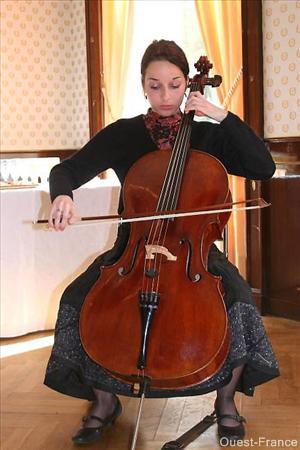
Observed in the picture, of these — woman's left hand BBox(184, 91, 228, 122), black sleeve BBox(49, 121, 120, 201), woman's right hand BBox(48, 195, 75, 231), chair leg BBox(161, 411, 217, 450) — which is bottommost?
chair leg BBox(161, 411, 217, 450)

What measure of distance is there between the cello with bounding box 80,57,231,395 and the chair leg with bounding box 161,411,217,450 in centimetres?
34

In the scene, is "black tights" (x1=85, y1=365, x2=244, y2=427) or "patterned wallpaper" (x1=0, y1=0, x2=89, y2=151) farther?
"patterned wallpaper" (x1=0, y1=0, x2=89, y2=151)

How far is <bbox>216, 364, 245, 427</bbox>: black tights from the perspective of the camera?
5.96 ft

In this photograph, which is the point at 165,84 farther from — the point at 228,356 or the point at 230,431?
the point at 230,431

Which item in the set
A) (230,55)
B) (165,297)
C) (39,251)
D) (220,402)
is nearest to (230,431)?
(220,402)

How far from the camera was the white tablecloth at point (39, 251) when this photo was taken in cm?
292

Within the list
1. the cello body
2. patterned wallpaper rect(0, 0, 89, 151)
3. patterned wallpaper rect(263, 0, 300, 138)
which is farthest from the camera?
patterned wallpaper rect(0, 0, 89, 151)

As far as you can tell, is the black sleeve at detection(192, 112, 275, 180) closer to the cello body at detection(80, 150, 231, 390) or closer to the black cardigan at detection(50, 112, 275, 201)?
the black cardigan at detection(50, 112, 275, 201)

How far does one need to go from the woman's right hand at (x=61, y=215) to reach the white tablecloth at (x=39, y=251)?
49.9 inches

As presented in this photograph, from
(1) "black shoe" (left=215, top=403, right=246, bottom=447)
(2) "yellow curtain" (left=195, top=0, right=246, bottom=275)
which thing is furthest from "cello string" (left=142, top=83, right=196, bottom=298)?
(2) "yellow curtain" (left=195, top=0, right=246, bottom=275)

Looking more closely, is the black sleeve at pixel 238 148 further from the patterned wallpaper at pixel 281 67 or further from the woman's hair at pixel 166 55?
the patterned wallpaper at pixel 281 67

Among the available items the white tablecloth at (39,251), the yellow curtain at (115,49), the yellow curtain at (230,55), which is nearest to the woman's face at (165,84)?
the white tablecloth at (39,251)

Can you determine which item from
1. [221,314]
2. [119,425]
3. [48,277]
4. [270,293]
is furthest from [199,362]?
[270,293]

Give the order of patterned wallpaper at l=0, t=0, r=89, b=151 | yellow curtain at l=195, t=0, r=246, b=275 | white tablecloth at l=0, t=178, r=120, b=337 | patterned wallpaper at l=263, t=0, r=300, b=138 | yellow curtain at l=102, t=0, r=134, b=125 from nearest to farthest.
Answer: white tablecloth at l=0, t=178, r=120, b=337
patterned wallpaper at l=263, t=0, r=300, b=138
yellow curtain at l=195, t=0, r=246, b=275
yellow curtain at l=102, t=0, r=134, b=125
patterned wallpaper at l=0, t=0, r=89, b=151
